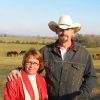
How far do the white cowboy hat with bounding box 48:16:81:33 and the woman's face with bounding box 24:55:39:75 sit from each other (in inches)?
25.9

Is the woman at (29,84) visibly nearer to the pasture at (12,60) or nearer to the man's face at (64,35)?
the man's face at (64,35)

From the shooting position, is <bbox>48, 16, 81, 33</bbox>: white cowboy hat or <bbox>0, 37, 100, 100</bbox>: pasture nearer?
<bbox>48, 16, 81, 33</bbox>: white cowboy hat

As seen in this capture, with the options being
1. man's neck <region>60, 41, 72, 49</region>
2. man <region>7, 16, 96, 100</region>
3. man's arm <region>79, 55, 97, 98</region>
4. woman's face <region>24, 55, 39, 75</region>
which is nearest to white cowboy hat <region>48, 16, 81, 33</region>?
man <region>7, 16, 96, 100</region>

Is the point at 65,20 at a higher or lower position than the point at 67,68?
higher

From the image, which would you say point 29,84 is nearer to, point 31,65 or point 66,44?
point 31,65

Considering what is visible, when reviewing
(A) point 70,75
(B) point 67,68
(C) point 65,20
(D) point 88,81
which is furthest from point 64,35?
(D) point 88,81

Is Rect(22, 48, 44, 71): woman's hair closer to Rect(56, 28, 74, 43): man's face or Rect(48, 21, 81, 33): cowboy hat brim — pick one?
Rect(56, 28, 74, 43): man's face

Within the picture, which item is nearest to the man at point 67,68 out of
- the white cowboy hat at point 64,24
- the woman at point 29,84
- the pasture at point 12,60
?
the white cowboy hat at point 64,24

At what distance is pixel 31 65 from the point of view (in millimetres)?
4863

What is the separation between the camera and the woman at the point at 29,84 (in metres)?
4.77

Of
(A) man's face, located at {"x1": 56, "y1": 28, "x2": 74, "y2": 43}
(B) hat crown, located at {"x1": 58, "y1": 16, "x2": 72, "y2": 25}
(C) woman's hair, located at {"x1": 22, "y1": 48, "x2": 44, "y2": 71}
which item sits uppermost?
(B) hat crown, located at {"x1": 58, "y1": 16, "x2": 72, "y2": 25}

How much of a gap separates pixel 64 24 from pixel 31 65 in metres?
0.80

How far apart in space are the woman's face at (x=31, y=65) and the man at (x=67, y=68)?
1.37 feet

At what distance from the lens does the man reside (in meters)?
5.19
